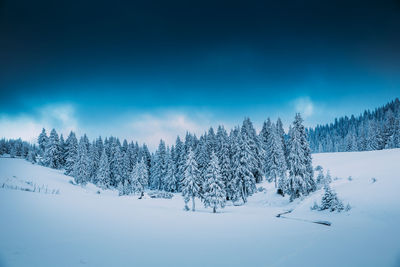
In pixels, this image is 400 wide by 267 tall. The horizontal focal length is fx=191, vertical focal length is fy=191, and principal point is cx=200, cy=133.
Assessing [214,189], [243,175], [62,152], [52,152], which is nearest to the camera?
[214,189]

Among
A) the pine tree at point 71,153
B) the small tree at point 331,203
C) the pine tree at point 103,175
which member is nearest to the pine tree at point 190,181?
the small tree at point 331,203

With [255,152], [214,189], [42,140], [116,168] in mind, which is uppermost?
[42,140]

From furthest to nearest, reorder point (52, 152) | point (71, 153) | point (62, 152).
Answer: point (62, 152) < point (52, 152) < point (71, 153)

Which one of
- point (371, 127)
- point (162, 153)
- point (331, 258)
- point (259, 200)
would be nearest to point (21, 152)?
point (162, 153)

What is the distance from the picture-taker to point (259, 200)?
3884cm

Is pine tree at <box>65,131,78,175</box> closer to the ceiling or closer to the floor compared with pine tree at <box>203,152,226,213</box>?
closer to the ceiling

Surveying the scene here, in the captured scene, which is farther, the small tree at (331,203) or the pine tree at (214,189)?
the pine tree at (214,189)

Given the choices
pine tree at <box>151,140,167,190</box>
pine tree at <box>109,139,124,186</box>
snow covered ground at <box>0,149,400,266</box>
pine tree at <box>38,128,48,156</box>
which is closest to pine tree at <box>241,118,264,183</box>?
snow covered ground at <box>0,149,400,266</box>

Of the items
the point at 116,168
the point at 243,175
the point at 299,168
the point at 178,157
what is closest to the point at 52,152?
the point at 116,168

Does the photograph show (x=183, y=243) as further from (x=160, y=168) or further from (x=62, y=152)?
(x=62, y=152)

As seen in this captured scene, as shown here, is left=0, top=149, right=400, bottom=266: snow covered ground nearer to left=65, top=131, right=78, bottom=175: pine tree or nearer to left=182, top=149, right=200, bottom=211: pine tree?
left=182, top=149, right=200, bottom=211: pine tree

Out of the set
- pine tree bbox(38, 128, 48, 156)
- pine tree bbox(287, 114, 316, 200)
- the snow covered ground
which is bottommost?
the snow covered ground

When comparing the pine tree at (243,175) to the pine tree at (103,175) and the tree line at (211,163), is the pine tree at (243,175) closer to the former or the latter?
the tree line at (211,163)

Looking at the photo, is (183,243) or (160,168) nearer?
(183,243)
